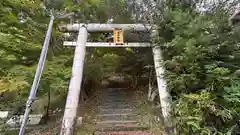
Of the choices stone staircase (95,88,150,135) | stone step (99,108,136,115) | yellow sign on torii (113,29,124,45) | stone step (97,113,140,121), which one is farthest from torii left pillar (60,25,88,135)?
stone step (99,108,136,115)

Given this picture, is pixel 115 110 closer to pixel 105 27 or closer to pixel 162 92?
pixel 162 92

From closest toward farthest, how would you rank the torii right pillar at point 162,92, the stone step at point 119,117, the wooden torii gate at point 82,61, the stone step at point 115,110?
the torii right pillar at point 162,92
the wooden torii gate at point 82,61
the stone step at point 119,117
the stone step at point 115,110

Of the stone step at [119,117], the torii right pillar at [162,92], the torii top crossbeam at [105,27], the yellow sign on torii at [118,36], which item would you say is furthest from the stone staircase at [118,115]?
the torii top crossbeam at [105,27]

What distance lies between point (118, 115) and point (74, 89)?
1.51 m

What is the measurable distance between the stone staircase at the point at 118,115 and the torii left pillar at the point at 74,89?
0.71m

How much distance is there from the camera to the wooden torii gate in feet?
16.1

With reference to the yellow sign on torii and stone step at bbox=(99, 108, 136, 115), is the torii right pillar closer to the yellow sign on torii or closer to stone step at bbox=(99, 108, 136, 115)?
the yellow sign on torii

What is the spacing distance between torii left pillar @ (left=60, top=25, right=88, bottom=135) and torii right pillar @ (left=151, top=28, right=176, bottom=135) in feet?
6.79

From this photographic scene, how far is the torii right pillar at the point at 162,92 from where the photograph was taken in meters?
4.75

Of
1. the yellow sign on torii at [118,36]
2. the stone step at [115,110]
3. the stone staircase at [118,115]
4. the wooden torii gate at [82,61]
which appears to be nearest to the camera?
the wooden torii gate at [82,61]

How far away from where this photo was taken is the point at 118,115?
19.2 ft

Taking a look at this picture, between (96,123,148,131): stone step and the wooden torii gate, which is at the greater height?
the wooden torii gate

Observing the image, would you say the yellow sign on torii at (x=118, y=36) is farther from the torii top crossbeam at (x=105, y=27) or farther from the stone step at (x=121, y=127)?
the stone step at (x=121, y=127)

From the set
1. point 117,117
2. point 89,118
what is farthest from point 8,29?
point 117,117
